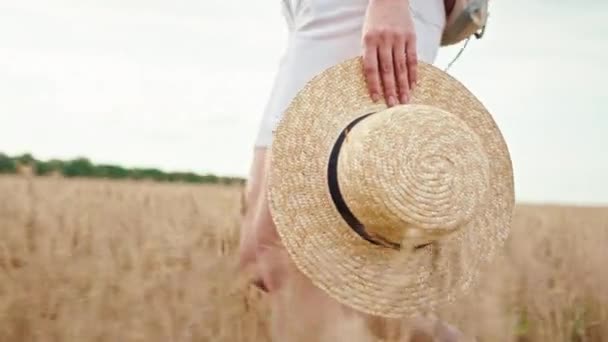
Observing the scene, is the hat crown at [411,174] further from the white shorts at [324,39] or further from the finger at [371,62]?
the white shorts at [324,39]

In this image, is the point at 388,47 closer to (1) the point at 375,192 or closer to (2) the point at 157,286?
(1) the point at 375,192

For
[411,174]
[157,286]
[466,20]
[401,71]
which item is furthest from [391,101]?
[157,286]

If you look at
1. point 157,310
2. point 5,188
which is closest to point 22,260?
point 157,310

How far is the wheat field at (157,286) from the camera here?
2.20 metres

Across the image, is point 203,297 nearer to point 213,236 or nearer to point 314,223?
point 314,223

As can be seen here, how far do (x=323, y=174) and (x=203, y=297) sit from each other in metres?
0.56

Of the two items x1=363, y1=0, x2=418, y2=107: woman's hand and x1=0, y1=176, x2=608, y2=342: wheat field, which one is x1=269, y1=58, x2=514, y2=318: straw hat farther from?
x1=0, y1=176, x2=608, y2=342: wheat field

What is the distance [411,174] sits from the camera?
8.50ft

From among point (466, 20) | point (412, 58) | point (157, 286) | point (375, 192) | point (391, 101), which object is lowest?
point (157, 286)

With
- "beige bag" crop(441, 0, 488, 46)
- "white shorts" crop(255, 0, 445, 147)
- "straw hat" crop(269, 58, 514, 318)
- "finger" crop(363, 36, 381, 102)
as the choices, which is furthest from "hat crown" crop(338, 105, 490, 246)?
"beige bag" crop(441, 0, 488, 46)

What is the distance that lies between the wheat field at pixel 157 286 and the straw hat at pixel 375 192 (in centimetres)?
15

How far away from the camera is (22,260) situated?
105 inches

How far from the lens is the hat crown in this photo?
8.31ft

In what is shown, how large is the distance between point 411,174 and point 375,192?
4.6 inches
